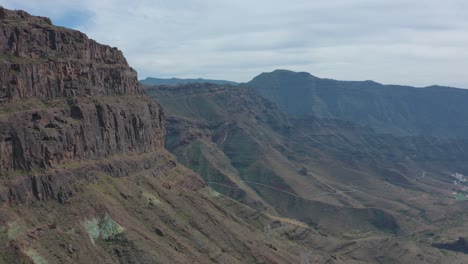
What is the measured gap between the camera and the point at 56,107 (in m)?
130

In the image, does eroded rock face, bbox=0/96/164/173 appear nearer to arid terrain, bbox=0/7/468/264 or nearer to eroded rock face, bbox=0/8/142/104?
arid terrain, bbox=0/7/468/264

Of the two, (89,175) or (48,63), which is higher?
(48,63)

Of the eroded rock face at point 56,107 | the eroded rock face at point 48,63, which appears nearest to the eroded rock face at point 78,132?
the eroded rock face at point 56,107

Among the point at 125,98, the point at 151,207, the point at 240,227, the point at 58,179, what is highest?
the point at 125,98

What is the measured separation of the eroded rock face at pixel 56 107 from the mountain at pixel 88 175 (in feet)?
0.83

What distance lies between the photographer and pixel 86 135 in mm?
136250

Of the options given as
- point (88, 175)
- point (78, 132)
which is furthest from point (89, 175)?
point (78, 132)

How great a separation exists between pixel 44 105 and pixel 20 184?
→ 22.8m

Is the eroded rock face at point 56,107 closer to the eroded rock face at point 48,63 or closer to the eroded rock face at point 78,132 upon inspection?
the eroded rock face at point 48,63

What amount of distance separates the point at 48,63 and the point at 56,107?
11.0 meters

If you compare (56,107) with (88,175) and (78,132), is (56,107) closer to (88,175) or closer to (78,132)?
(78,132)

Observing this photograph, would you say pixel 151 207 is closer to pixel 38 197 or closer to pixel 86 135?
pixel 86 135

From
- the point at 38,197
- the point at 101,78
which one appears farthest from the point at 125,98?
the point at 38,197

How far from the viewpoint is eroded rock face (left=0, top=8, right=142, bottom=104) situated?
12394 centimetres
